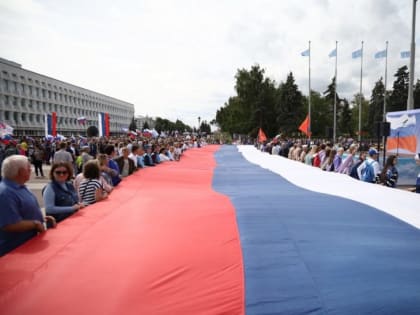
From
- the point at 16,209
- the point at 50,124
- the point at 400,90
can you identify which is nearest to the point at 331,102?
the point at 400,90

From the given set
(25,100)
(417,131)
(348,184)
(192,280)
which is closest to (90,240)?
(192,280)

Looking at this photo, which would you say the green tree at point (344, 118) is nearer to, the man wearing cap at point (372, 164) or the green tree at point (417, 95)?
the green tree at point (417, 95)

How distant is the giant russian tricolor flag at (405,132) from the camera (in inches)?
502

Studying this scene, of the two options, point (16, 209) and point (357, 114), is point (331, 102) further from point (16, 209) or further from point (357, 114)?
point (16, 209)

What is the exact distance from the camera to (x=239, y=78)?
53.2 m

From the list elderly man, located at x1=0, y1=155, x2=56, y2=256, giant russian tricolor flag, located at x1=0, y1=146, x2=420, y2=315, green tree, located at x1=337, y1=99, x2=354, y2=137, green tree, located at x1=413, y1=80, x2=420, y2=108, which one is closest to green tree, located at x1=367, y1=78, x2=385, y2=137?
green tree, located at x1=337, y1=99, x2=354, y2=137

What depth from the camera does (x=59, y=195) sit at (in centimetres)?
375

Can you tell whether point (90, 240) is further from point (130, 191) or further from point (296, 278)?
point (130, 191)

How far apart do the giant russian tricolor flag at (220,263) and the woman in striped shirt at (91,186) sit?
0.30 meters

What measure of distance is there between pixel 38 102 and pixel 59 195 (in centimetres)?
7962

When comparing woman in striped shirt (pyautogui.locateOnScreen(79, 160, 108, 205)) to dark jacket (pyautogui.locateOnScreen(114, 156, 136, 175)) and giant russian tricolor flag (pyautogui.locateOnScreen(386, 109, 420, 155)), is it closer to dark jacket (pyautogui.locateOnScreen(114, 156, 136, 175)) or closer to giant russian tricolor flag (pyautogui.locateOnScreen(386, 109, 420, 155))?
dark jacket (pyautogui.locateOnScreen(114, 156, 136, 175))

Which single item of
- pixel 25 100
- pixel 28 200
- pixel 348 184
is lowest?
pixel 348 184

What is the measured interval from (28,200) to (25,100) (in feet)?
248

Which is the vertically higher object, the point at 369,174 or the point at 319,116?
the point at 319,116
